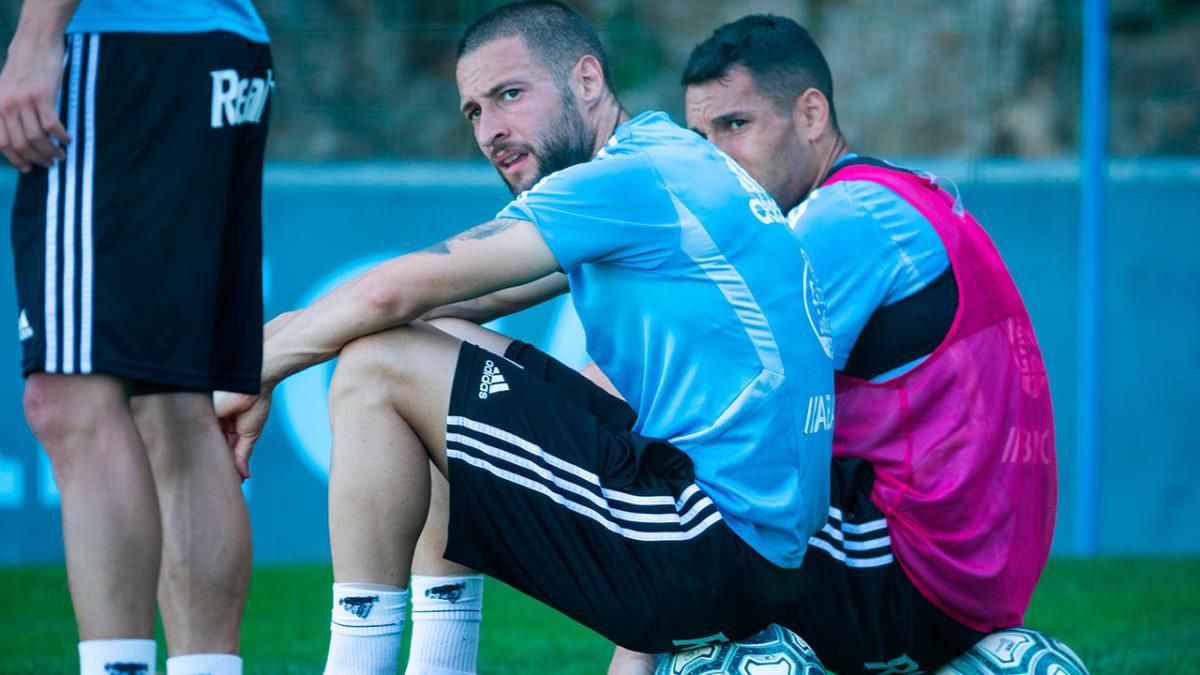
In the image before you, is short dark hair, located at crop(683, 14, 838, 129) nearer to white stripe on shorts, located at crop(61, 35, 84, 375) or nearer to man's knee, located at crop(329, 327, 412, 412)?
man's knee, located at crop(329, 327, 412, 412)

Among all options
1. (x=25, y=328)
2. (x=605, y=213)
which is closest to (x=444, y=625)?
(x=605, y=213)

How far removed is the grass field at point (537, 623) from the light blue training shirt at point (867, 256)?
4.15 feet

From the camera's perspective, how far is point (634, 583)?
2.43 metres

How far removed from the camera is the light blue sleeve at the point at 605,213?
7.92ft

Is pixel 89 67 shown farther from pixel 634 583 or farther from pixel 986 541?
pixel 986 541

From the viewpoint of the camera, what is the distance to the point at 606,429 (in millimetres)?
2537

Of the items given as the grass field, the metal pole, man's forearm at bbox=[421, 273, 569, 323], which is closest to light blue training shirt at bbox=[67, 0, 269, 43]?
man's forearm at bbox=[421, 273, 569, 323]

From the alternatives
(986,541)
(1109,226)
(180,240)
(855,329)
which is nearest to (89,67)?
(180,240)

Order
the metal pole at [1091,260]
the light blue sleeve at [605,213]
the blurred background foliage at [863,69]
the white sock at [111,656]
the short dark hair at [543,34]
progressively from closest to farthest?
the white sock at [111,656]
the light blue sleeve at [605,213]
the short dark hair at [543,34]
the metal pole at [1091,260]
the blurred background foliage at [863,69]

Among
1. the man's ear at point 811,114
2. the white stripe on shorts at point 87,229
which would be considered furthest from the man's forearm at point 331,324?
the man's ear at point 811,114

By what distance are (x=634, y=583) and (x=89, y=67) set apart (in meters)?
1.15

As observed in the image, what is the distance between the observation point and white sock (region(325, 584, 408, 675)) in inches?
96.6

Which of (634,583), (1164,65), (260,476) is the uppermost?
(1164,65)

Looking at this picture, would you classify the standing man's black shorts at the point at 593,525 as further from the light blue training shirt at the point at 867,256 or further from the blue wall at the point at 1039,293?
the blue wall at the point at 1039,293
